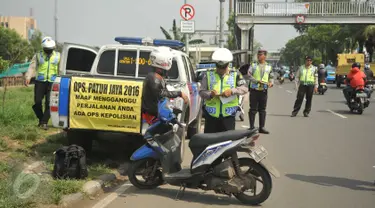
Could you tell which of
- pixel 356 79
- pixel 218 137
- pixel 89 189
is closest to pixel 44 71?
pixel 89 189

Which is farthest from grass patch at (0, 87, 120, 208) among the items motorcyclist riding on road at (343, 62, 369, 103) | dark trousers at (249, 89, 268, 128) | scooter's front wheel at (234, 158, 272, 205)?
motorcyclist riding on road at (343, 62, 369, 103)

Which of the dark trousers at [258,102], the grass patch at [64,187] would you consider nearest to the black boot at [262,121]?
the dark trousers at [258,102]

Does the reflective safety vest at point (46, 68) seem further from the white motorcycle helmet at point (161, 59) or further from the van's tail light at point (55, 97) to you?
the white motorcycle helmet at point (161, 59)

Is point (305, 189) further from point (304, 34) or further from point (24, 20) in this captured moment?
point (24, 20)

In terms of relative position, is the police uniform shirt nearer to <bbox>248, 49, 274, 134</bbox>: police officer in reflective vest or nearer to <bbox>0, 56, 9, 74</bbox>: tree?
<bbox>248, 49, 274, 134</bbox>: police officer in reflective vest

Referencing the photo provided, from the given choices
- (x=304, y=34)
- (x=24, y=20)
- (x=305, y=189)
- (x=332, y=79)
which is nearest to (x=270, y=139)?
(x=305, y=189)

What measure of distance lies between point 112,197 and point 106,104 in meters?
1.75

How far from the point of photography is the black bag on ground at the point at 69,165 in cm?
673

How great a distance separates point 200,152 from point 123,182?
5.34ft

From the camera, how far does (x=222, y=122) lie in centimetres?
682

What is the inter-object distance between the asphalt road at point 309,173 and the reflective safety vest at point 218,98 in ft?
3.60

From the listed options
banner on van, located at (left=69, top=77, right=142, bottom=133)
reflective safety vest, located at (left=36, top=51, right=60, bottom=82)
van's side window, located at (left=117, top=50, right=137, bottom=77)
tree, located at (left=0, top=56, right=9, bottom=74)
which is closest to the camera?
banner on van, located at (left=69, top=77, right=142, bottom=133)

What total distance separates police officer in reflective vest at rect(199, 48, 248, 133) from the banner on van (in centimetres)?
119

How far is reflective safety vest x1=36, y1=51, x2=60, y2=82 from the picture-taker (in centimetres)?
1021
